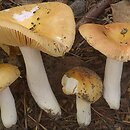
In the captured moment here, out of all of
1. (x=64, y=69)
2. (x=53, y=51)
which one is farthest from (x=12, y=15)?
(x=64, y=69)

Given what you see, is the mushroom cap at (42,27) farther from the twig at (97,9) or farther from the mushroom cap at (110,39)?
the twig at (97,9)

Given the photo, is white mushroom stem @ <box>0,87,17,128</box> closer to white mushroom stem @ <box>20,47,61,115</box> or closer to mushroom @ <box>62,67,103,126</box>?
white mushroom stem @ <box>20,47,61,115</box>

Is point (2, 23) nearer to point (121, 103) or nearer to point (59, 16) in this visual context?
point (59, 16)

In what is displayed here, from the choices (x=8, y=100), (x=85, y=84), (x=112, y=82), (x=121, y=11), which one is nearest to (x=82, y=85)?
(x=85, y=84)

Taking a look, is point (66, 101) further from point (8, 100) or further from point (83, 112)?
point (8, 100)

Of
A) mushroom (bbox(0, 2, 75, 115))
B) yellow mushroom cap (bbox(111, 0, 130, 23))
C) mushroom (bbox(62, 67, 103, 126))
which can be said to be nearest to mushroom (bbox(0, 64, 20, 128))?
mushroom (bbox(0, 2, 75, 115))

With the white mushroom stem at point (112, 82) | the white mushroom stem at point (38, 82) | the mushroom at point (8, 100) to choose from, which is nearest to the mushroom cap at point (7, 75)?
the mushroom at point (8, 100)
